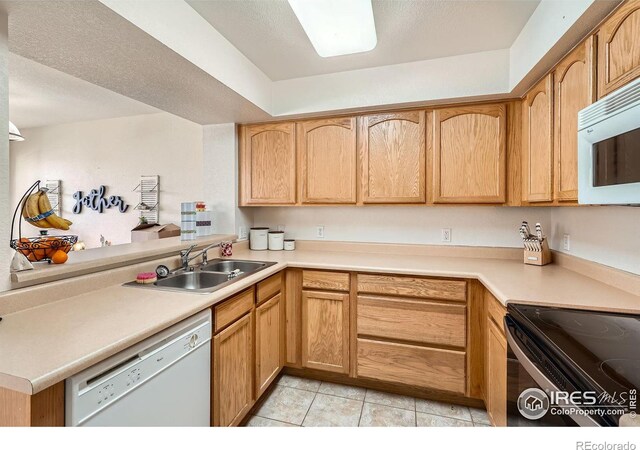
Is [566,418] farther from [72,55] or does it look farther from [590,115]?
[72,55]

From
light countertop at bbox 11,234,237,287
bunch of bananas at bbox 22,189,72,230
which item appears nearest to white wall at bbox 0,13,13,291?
light countertop at bbox 11,234,237,287

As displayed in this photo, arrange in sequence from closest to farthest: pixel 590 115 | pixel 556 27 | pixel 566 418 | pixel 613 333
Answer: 1. pixel 566 418
2. pixel 613 333
3. pixel 590 115
4. pixel 556 27

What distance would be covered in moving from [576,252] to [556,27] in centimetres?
132

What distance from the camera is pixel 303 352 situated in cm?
229

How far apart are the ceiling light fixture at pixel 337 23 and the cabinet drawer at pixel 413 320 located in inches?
61.4

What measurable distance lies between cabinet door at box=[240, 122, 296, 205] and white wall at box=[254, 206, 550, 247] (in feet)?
0.96

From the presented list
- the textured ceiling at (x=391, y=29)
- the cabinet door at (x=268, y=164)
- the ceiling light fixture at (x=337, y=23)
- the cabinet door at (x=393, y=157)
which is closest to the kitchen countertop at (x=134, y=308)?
the cabinet door at (x=393, y=157)

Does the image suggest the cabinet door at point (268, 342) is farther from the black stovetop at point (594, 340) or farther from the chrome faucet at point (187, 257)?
the black stovetop at point (594, 340)

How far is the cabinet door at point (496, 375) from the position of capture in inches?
60.9

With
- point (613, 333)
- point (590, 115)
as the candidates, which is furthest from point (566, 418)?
point (590, 115)

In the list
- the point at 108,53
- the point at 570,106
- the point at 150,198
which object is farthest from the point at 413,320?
the point at 150,198

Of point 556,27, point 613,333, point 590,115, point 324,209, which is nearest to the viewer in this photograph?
point 613,333

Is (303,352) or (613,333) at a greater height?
(613,333)
